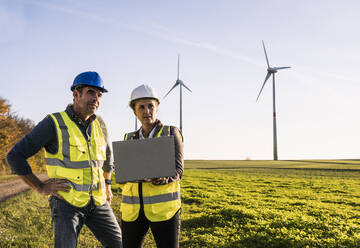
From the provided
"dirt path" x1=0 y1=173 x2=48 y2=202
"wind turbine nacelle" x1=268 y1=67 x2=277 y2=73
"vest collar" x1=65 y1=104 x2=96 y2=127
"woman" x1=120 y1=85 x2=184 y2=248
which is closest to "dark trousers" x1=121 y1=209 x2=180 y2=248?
"woman" x1=120 y1=85 x2=184 y2=248

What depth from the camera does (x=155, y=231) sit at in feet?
11.2

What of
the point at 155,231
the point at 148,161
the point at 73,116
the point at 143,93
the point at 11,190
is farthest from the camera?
the point at 11,190

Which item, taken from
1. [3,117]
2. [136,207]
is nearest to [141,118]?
[136,207]

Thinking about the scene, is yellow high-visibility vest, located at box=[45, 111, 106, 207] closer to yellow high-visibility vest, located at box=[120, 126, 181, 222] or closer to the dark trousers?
yellow high-visibility vest, located at box=[120, 126, 181, 222]

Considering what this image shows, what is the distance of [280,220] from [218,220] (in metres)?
1.95

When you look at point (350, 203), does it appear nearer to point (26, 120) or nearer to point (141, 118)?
point (141, 118)

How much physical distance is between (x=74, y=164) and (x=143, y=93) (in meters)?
1.19

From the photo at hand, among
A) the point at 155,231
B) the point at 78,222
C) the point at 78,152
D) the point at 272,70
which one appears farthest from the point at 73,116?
the point at 272,70

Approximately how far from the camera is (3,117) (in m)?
42.1

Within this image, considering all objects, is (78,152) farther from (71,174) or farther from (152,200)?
(152,200)

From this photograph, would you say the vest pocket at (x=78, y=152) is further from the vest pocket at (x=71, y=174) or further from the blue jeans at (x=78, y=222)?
the blue jeans at (x=78, y=222)

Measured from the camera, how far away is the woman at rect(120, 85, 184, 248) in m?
3.39

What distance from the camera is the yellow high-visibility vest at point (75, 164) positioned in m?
3.30

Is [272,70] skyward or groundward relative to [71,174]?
skyward
